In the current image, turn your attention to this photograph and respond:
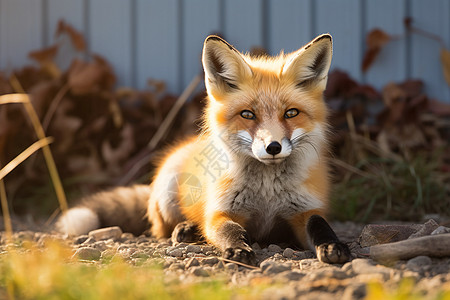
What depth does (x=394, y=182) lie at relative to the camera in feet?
11.7

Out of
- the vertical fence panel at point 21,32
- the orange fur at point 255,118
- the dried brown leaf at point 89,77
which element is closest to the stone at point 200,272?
the orange fur at point 255,118

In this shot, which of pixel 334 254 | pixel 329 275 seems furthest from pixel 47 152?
pixel 329 275

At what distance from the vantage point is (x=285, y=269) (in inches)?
70.5

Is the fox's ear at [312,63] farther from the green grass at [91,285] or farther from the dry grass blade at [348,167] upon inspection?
the dry grass blade at [348,167]

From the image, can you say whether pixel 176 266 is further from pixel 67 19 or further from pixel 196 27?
pixel 67 19

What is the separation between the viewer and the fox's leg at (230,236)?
6.40ft

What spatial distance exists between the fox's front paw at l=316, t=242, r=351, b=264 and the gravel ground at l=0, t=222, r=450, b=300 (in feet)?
0.12

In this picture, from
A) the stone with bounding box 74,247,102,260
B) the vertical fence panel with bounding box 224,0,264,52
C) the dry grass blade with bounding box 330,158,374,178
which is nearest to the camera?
the stone with bounding box 74,247,102,260

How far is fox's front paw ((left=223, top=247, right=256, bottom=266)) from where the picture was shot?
1935 millimetres

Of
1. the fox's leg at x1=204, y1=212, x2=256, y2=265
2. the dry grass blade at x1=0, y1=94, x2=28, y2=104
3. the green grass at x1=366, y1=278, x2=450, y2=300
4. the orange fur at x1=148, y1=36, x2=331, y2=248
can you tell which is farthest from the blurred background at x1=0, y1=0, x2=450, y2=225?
the green grass at x1=366, y1=278, x2=450, y2=300

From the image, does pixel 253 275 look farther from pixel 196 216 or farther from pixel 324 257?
pixel 196 216

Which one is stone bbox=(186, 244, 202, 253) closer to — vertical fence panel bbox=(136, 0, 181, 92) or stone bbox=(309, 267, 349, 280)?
stone bbox=(309, 267, 349, 280)

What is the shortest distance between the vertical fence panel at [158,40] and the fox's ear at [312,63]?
7.37ft

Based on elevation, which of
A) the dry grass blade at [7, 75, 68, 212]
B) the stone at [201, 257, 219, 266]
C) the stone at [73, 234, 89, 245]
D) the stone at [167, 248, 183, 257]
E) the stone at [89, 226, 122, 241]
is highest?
the dry grass blade at [7, 75, 68, 212]
